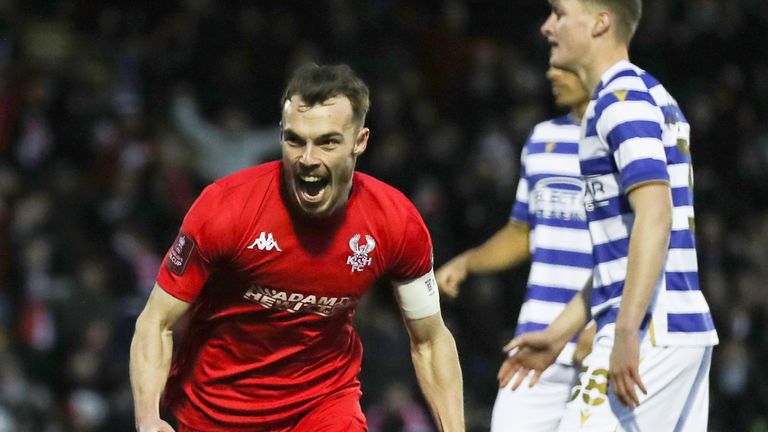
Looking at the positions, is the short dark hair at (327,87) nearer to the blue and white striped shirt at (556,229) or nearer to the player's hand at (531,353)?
the player's hand at (531,353)

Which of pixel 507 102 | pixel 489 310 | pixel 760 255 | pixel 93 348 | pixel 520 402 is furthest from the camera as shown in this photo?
pixel 507 102

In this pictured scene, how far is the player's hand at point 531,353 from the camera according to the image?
488 centimetres

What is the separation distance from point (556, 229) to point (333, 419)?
1.44 meters

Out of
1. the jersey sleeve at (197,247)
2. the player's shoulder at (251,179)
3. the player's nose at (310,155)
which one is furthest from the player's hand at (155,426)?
the player's nose at (310,155)

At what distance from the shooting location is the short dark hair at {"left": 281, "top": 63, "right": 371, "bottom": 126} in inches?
178

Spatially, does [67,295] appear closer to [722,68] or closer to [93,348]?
[93,348]

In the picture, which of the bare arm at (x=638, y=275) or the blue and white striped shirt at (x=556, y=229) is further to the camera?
the blue and white striped shirt at (x=556, y=229)

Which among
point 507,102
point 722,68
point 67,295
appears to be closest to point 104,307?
point 67,295

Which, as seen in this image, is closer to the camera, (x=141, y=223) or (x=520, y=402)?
(x=520, y=402)

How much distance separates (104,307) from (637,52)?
18.4ft

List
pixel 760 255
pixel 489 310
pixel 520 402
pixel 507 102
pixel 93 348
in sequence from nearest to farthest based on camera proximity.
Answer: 1. pixel 520 402
2. pixel 93 348
3. pixel 489 310
4. pixel 760 255
5. pixel 507 102

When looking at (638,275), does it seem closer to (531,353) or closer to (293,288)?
(531,353)

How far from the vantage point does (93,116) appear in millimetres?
11531

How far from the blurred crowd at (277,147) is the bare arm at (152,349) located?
4.97m
